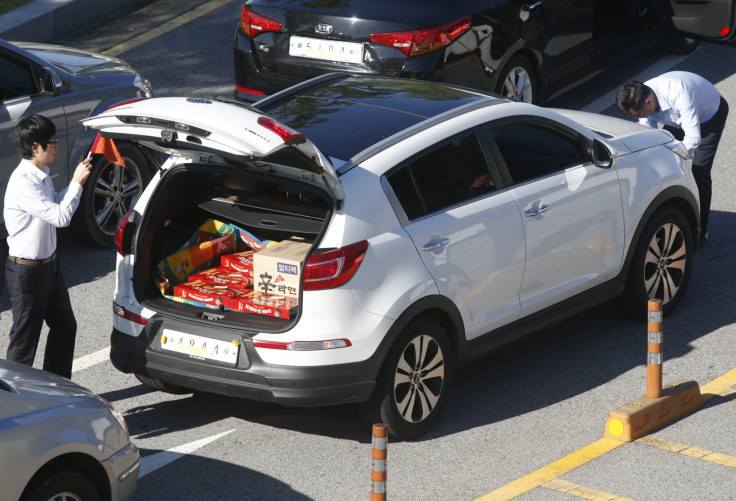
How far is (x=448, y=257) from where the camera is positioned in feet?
20.5

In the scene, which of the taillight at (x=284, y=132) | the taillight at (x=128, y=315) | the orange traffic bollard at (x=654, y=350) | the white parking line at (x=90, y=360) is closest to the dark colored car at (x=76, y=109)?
the white parking line at (x=90, y=360)

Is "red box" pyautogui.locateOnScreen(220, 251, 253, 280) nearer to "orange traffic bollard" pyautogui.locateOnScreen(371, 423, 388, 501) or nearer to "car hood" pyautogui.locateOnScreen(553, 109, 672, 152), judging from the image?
"orange traffic bollard" pyautogui.locateOnScreen(371, 423, 388, 501)

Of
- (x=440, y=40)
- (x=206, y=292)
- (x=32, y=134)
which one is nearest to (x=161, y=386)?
(x=206, y=292)

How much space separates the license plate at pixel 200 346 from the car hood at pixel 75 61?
12.4 feet

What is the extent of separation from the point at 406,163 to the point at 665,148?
2440mm

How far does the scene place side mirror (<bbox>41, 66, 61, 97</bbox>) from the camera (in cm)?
881

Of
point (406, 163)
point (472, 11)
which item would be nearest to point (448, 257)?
point (406, 163)

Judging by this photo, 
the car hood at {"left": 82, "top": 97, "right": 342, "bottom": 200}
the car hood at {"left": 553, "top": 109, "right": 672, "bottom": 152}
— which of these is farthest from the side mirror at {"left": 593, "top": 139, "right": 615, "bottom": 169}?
the car hood at {"left": 82, "top": 97, "right": 342, "bottom": 200}

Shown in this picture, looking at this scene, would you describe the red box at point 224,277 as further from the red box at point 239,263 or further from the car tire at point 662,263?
the car tire at point 662,263

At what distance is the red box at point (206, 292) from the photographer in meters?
6.35

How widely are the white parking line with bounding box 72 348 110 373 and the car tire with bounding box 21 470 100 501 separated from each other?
93.3 inches

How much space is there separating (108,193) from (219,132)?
405cm

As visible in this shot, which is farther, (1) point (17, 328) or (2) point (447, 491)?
(1) point (17, 328)

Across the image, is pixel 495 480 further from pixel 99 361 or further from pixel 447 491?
pixel 99 361
